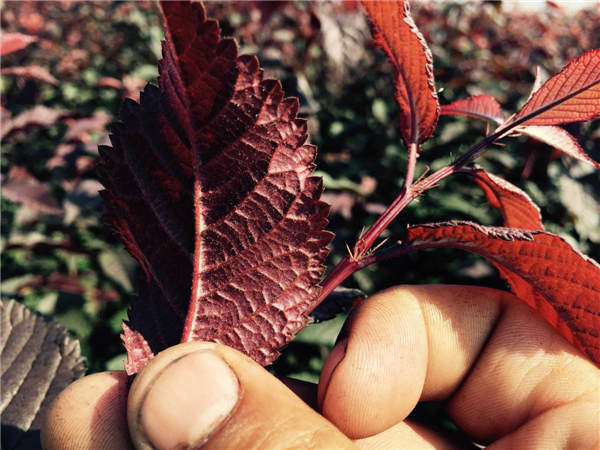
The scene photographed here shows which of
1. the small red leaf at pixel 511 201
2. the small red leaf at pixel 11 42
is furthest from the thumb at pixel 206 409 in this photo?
the small red leaf at pixel 11 42

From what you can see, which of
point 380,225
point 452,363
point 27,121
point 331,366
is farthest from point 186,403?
point 27,121

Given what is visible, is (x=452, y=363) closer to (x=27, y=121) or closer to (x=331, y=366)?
(x=331, y=366)

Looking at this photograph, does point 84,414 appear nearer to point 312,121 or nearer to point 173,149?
point 173,149

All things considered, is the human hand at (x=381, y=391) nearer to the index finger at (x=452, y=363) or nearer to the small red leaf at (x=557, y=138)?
the index finger at (x=452, y=363)

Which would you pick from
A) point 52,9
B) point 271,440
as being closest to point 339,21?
point 271,440

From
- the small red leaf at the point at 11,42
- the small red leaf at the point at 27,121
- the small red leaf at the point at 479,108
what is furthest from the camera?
the small red leaf at the point at 27,121

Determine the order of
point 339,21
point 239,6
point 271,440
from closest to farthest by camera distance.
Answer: point 271,440 < point 339,21 < point 239,6
